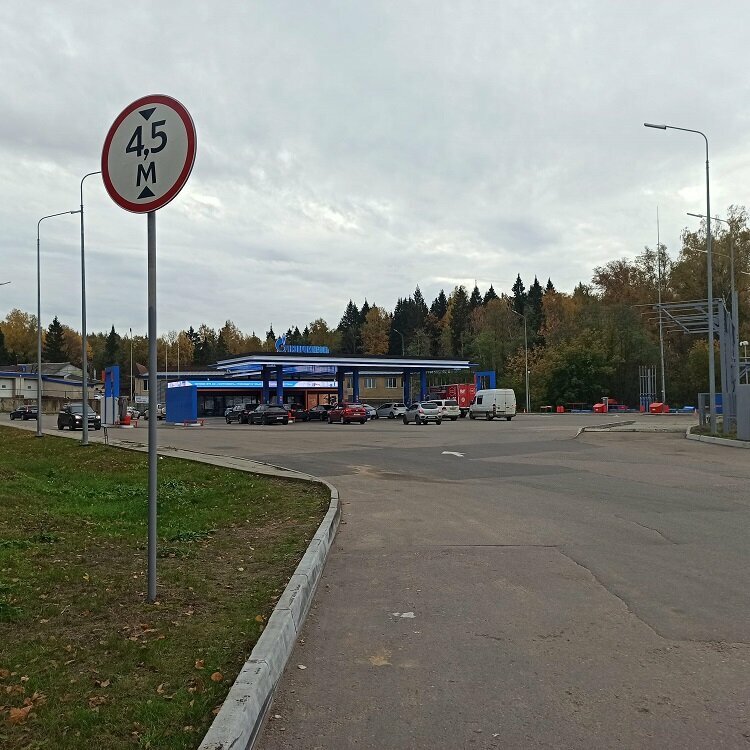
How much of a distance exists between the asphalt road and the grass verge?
1.65ft

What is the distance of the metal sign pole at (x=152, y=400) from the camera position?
17.2 ft

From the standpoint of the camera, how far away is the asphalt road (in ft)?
12.2

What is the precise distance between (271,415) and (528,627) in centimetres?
Result: 4307

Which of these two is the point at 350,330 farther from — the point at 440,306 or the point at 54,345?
the point at 54,345

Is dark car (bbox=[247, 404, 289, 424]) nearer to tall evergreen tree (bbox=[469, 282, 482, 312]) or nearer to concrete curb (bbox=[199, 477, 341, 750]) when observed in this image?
concrete curb (bbox=[199, 477, 341, 750])

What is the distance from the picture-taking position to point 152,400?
16.9 feet

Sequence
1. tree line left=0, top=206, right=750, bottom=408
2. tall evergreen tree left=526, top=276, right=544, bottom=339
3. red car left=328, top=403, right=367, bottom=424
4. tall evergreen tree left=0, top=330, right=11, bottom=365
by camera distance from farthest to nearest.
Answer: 1. tall evergreen tree left=0, top=330, right=11, bottom=365
2. tall evergreen tree left=526, top=276, right=544, bottom=339
3. tree line left=0, top=206, right=750, bottom=408
4. red car left=328, top=403, right=367, bottom=424

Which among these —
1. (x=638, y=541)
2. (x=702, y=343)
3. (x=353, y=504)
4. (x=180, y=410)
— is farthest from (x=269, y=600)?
(x=702, y=343)

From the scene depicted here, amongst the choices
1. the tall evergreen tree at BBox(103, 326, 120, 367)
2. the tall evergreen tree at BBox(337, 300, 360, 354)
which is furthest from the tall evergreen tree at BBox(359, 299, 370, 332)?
the tall evergreen tree at BBox(103, 326, 120, 367)

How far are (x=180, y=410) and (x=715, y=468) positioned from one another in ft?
130

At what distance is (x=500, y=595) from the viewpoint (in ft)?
20.1

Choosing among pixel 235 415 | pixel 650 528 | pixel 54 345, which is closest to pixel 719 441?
pixel 650 528

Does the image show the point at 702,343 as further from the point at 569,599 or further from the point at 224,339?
the point at 224,339

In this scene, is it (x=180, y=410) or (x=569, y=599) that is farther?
(x=180, y=410)
